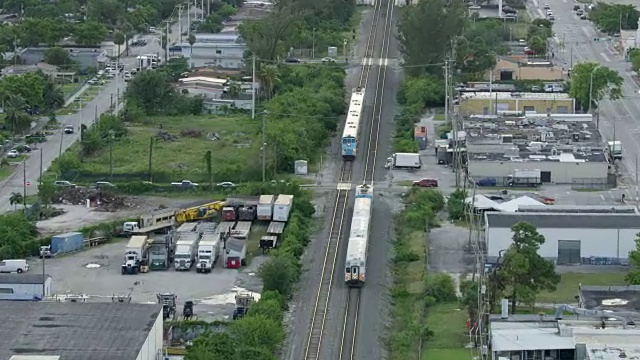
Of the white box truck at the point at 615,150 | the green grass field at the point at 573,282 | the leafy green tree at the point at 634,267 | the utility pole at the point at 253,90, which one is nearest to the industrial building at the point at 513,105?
the white box truck at the point at 615,150

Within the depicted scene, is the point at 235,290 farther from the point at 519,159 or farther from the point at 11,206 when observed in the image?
the point at 519,159

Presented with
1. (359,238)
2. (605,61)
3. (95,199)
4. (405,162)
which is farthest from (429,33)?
(359,238)

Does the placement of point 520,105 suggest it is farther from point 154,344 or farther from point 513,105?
point 154,344

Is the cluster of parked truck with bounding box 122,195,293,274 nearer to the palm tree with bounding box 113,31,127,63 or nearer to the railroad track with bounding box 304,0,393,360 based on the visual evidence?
the railroad track with bounding box 304,0,393,360

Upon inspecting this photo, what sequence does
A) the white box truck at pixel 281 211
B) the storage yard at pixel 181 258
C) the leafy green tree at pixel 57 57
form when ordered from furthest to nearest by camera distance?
the leafy green tree at pixel 57 57, the white box truck at pixel 281 211, the storage yard at pixel 181 258

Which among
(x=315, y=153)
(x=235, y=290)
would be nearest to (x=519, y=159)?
(x=315, y=153)

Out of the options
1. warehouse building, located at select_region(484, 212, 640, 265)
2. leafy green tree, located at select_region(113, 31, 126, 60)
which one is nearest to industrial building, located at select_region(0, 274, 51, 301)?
warehouse building, located at select_region(484, 212, 640, 265)

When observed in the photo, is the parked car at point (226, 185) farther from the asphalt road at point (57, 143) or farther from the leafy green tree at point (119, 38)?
the leafy green tree at point (119, 38)
